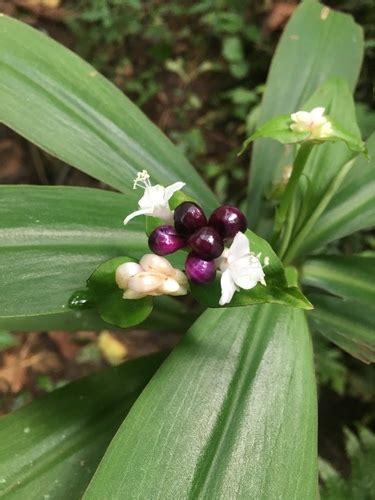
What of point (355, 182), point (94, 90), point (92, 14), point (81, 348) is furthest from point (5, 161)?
point (355, 182)

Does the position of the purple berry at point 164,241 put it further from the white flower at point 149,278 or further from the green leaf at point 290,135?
the green leaf at point 290,135

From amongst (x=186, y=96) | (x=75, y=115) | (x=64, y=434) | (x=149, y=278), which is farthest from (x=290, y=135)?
(x=186, y=96)

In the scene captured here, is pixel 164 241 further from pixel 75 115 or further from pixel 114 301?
pixel 75 115

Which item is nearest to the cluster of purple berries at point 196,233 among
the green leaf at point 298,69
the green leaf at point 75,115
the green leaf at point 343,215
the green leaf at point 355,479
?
the green leaf at point 75,115

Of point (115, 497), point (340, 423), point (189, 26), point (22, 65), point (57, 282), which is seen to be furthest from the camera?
point (189, 26)

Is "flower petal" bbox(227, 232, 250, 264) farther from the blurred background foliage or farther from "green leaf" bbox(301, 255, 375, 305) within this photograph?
the blurred background foliage

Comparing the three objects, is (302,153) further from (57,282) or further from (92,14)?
(92,14)
